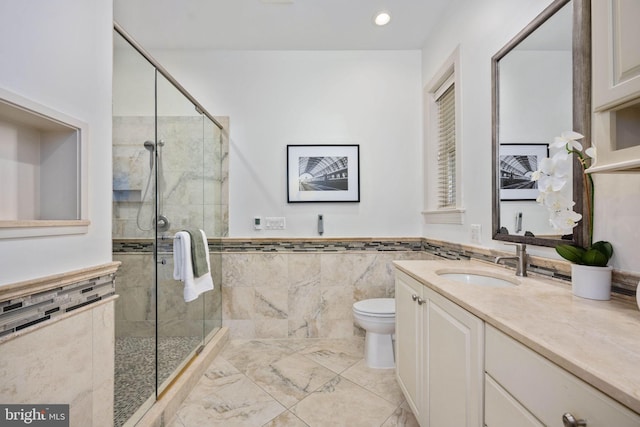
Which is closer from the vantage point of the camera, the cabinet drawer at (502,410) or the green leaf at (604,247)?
the cabinet drawer at (502,410)

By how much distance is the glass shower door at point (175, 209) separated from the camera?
1698mm

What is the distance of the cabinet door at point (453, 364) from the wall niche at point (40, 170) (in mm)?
1385

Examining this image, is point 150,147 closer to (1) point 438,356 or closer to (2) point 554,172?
(1) point 438,356

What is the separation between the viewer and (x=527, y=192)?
127 cm

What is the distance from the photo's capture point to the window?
1888mm

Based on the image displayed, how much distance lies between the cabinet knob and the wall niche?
142cm

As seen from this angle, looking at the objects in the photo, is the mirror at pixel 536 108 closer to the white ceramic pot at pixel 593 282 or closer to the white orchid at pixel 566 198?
the white orchid at pixel 566 198

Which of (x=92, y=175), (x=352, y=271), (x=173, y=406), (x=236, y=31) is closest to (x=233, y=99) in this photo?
(x=236, y=31)

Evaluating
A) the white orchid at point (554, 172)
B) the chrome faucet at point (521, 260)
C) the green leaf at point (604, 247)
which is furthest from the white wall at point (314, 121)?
the green leaf at point (604, 247)

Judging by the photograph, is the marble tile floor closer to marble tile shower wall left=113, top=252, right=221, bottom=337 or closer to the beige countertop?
marble tile shower wall left=113, top=252, right=221, bottom=337

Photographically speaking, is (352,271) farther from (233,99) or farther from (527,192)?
(233,99)

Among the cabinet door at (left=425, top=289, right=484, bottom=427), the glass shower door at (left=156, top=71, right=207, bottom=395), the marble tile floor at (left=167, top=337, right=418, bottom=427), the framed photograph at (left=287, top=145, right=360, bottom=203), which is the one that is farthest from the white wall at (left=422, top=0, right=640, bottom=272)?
the glass shower door at (left=156, top=71, right=207, bottom=395)

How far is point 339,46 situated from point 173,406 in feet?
9.44

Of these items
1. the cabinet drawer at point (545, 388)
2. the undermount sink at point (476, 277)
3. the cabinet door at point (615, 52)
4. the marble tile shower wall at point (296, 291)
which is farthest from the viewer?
the marble tile shower wall at point (296, 291)
